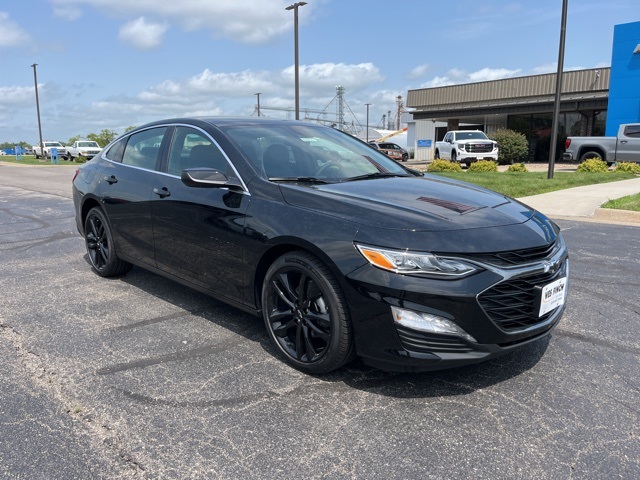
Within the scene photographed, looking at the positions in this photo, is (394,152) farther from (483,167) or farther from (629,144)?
(483,167)

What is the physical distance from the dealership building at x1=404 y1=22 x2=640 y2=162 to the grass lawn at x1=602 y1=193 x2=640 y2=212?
17.0m

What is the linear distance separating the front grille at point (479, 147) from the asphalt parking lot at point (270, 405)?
22.3 meters

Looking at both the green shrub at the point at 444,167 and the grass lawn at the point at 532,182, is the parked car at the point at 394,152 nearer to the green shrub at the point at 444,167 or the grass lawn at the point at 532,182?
the green shrub at the point at 444,167

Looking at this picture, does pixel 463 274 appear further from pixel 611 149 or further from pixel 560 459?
pixel 611 149

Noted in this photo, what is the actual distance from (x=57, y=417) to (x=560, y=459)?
2478mm

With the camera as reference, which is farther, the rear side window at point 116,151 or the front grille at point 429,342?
the rear side window at point 116,151

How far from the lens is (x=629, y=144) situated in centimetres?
2131

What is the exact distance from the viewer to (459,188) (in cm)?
388

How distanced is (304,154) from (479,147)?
23.5 m

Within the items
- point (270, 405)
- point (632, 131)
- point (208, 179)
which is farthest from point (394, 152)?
point (270, 405)

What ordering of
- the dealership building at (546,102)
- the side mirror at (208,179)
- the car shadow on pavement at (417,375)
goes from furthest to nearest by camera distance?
the dealership building at (546,102) < the side mirror at (208,179) < the car shadow on pavement at (417,375)

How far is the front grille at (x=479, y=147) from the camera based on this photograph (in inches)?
1016

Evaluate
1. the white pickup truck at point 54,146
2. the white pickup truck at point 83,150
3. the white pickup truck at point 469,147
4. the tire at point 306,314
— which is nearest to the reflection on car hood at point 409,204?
the tire at point 306,314

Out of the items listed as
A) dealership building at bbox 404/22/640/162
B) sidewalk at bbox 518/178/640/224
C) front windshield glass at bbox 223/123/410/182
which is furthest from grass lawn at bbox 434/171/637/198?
dealership building at bbox 404/22/640/162
